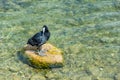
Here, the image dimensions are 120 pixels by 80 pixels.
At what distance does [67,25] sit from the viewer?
1770cm

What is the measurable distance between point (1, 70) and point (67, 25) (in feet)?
18.2

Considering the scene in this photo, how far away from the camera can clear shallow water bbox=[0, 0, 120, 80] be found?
13.3m

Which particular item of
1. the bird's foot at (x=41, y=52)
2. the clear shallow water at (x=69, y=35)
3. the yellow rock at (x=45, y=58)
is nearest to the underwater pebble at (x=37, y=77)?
the clear shallow water at (x=69, y=35)

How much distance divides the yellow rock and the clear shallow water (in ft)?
0.83

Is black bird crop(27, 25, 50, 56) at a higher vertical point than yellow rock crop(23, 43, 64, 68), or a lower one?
higher

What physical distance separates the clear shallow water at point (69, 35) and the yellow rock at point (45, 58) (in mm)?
254

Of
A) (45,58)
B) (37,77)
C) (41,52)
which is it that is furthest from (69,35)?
(37,77)

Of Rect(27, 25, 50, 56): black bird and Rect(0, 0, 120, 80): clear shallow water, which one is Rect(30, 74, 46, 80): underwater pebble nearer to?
Rect(0, 0, 120, 80): clear shallow water

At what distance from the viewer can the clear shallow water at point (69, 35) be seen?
43.7 feet

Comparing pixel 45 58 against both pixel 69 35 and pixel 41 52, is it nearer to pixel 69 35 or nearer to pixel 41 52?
pixel 41 52

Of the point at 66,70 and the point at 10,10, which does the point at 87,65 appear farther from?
the point at 10,10

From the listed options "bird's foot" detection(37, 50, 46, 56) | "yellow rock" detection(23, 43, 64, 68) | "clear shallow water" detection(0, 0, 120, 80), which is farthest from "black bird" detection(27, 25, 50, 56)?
"clear shallow water" detection(0, 0, 120, 80)

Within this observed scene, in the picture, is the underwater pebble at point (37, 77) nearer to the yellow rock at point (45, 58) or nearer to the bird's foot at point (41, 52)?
the yellow rock at point (45, 58)

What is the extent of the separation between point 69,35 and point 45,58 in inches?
130
